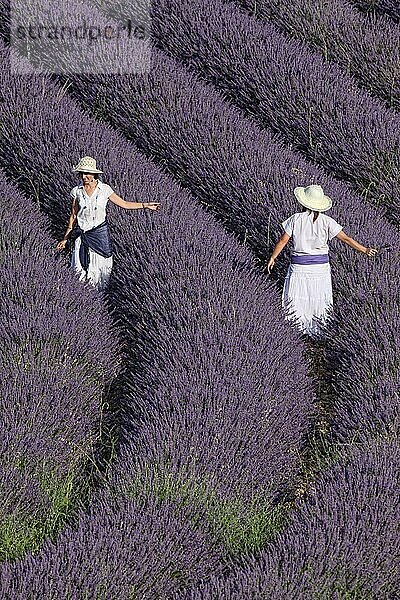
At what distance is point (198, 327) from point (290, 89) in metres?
3.85

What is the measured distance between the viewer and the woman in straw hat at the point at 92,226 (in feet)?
20.2

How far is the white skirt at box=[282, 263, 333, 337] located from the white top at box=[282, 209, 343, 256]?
0.33 ft

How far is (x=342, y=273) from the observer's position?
6.25 meters

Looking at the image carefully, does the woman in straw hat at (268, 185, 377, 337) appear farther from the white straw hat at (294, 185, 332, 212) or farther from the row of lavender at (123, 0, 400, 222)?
the row of lavender at (123, 0, 400, 222)

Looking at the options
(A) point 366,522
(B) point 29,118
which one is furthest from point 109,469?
(B) point 29,118

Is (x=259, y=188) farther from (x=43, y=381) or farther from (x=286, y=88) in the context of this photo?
(x=43, y=381)

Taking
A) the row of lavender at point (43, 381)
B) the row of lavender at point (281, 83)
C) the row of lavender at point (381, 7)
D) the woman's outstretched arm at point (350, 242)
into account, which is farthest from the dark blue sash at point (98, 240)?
the row of lavender at point (381, 7)

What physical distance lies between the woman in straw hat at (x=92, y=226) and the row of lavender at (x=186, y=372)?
108 mm

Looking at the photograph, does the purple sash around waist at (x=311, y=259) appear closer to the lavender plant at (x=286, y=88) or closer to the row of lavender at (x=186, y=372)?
the row of lavender at (x=186, y=372)

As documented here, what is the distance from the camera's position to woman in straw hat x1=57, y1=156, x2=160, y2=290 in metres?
6.16

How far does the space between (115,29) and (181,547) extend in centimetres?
681

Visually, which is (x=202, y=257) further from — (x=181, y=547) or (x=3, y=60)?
(x=3, y=60)

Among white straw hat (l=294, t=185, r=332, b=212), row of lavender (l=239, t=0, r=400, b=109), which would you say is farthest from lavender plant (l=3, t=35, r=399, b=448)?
row of lavender (l=239, t=0, r=400, b=109)

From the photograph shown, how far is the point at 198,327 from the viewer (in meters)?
5.40
